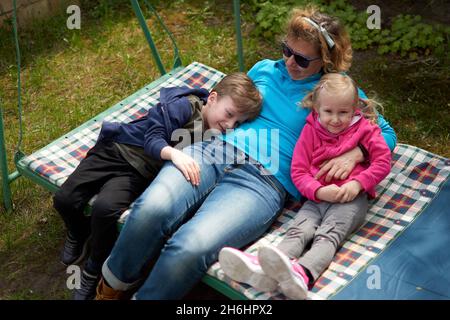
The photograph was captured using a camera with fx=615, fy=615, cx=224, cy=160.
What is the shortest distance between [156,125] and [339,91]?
872 millimetres

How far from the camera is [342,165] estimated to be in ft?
9.16

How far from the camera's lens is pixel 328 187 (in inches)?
108

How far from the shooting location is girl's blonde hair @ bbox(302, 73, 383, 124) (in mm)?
2758

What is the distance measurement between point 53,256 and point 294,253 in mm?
1451

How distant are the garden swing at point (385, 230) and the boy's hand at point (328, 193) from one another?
218 millimetres

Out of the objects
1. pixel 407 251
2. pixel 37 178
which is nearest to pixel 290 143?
pixel 407 251

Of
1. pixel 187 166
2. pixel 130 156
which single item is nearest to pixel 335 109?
pixel 187 166

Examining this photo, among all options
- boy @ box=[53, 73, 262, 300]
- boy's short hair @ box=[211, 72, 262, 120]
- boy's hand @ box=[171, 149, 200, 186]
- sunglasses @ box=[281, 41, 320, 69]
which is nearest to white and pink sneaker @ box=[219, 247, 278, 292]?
boy's hand @ box=[171, 149, 200, 186]

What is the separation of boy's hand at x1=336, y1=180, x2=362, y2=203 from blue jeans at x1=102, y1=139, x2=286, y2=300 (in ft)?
0.93

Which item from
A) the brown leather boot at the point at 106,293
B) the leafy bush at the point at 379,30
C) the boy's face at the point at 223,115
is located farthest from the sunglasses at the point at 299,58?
the leafy bush at the point at 379,30

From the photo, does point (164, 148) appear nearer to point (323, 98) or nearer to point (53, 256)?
point (323, 98)

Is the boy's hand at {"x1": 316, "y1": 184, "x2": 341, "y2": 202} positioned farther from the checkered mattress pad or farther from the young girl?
the checkered mattress pad

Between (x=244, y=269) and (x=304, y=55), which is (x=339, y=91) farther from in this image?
(x=244, y=269)
